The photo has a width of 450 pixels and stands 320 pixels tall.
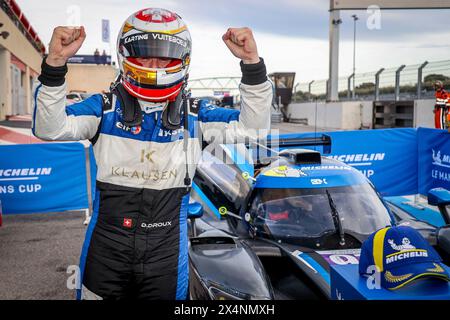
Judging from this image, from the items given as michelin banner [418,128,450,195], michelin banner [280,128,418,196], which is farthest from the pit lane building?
michelin banner [418,128,450,195]

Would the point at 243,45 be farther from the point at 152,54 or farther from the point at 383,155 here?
the point at 383,155

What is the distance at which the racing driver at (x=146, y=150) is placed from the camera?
6.93 ft

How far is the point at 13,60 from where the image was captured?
22.2 meters

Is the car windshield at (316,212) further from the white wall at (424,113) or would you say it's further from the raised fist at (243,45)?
the white wall at (424,113)

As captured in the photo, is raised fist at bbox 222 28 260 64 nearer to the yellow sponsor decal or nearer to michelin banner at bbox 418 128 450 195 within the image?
the yellow sponsor decal

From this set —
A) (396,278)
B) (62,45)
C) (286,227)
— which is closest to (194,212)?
(286,227)

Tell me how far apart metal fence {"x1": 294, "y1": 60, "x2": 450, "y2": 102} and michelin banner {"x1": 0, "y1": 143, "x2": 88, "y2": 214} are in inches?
373

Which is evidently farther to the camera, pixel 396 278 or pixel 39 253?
pixel 39 253

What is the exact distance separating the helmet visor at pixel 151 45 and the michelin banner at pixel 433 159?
578 cm

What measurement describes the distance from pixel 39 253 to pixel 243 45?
409cm

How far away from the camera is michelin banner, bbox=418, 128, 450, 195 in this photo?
268 inches

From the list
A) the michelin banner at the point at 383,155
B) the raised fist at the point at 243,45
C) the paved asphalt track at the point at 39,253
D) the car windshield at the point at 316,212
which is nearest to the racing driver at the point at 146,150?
the raised fist at the point at 243,45

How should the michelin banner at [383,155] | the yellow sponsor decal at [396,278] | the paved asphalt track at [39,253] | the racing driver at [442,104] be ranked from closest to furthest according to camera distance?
the yellow sponsor decal at [396,278] < the paved asphalt track at [39,253] < the michelin banner at [383,155] < the racing driver at [442,104]
